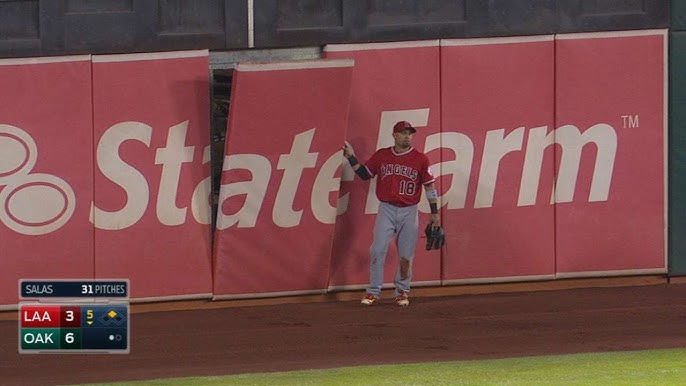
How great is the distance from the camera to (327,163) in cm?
1911

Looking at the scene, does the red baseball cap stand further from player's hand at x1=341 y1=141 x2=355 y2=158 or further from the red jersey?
player's hand at x1=341 y1=141 x2=355 y2=158

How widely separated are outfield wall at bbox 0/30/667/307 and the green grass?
3968 millimetres

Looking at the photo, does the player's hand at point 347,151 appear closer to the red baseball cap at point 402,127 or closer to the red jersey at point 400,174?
the red jersey at point 400,174

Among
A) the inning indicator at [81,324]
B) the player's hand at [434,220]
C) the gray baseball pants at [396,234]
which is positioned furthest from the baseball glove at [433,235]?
the inning indicator at [81,324]

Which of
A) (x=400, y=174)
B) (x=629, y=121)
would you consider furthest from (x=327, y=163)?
(x=629, y=121)

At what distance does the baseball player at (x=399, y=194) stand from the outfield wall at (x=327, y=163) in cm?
54

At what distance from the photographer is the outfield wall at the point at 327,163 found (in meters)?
18.4

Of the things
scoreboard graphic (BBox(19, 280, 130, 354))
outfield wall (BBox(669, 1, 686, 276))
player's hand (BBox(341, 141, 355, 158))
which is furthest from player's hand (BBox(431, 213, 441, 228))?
scoreboard graphic (BBox(19, 280, 130, 354))

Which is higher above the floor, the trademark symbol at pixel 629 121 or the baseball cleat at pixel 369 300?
the trademark symbol at pixel 629 121

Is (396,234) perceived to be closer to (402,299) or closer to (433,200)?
(433,200)

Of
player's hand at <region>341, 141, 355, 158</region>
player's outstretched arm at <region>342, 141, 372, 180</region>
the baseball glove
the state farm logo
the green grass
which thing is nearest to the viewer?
the green grass

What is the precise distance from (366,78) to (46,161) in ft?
11.1

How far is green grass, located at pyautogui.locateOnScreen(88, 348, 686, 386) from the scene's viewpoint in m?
14.4

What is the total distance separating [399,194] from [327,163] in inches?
35.4
